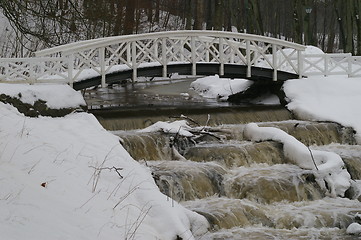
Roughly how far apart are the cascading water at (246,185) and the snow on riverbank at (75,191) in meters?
0.74

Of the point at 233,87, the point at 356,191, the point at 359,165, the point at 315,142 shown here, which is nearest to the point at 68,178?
the point at 356,191

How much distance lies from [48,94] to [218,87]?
10.1 meters

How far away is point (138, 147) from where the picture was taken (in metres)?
10.5

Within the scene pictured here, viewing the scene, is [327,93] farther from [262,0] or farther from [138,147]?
[262,0]

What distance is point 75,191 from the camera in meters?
6.28

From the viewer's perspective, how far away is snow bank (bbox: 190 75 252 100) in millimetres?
18672

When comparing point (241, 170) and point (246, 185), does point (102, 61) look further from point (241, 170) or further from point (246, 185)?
point (246, 185)

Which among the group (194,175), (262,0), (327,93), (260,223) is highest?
(262,0)

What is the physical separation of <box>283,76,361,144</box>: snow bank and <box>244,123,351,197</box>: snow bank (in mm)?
2649

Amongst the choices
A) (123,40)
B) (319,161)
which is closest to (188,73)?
(123,40)

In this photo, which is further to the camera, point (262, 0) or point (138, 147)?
point (262, 0)

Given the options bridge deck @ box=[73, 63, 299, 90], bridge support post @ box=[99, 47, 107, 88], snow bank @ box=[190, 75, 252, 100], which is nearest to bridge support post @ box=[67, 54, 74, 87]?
bridge deck @ box=[73, 63, 299, 90]

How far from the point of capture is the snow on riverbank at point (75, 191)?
198 inches

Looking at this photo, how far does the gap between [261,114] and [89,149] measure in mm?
6824
